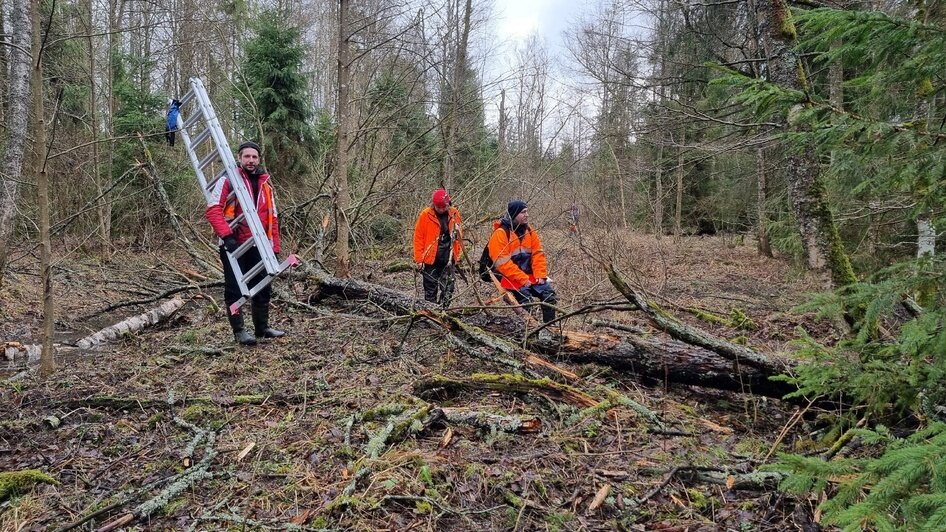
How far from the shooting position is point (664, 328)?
166 inches

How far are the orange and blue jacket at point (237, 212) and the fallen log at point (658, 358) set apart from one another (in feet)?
6.04

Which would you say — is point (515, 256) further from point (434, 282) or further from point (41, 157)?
point (41, 157)

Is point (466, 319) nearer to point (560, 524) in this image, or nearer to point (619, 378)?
point (619, 378)

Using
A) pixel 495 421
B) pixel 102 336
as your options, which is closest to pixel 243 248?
pixel 102 336

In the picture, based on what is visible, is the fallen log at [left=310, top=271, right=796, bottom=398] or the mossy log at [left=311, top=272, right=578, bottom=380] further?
the mossy log at [left=311, top=272, right=578, bottom=380]

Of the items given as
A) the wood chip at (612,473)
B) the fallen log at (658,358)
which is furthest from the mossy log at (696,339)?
the wood chip at (612,473)

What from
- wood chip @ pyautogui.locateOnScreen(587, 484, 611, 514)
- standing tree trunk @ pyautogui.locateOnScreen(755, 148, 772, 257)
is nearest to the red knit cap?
wood chip @ pyautogui.locateOnScreen(587, 484, 611, 514)

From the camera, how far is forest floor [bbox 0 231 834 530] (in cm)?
263

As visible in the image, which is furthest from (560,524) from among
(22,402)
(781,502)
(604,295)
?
(604,295)

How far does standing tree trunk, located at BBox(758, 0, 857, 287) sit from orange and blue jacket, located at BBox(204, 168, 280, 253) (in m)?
4.83

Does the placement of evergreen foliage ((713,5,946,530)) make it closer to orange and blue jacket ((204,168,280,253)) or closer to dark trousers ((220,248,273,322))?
orange and blue jacket ((204,168,280,253))

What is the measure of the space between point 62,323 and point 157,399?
3.87 metres

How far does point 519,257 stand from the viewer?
605cm

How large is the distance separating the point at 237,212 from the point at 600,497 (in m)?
4.33
